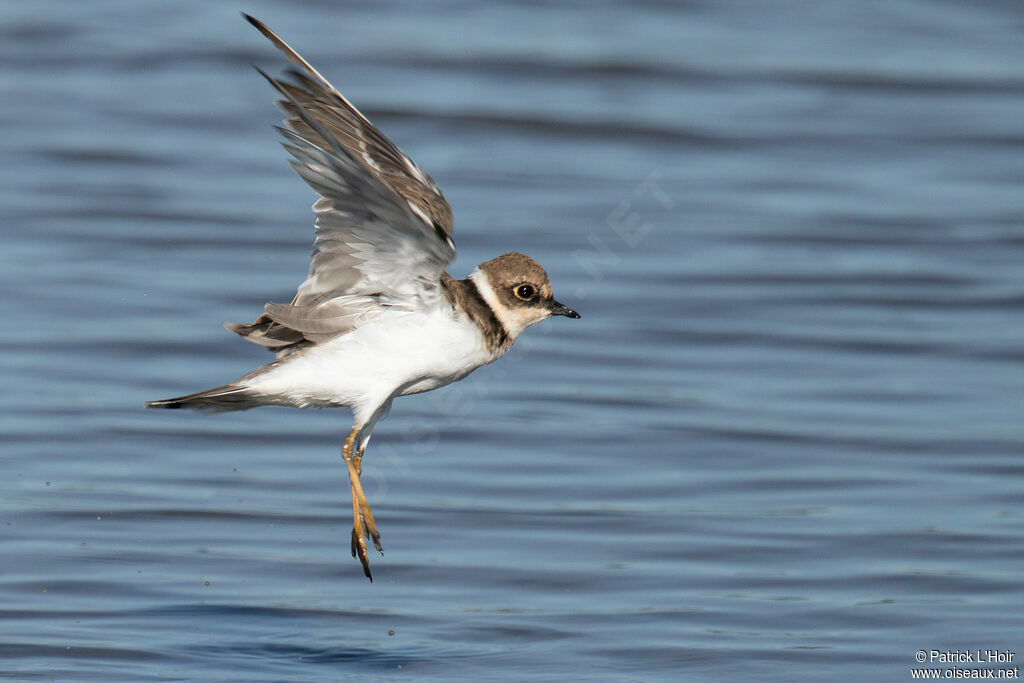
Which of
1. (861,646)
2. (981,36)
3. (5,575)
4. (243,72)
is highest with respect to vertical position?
(981,36)

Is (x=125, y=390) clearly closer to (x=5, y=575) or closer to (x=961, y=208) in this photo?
(x=5, y=575)

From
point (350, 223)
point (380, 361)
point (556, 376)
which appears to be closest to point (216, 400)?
point (380, 361)

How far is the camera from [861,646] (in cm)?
855

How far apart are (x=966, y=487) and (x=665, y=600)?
2.84m

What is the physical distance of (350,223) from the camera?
276 inches

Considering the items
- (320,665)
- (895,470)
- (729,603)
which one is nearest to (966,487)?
(895,470)

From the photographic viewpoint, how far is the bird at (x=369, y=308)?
7.06 metres

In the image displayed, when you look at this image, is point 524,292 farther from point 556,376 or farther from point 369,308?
point 556,376

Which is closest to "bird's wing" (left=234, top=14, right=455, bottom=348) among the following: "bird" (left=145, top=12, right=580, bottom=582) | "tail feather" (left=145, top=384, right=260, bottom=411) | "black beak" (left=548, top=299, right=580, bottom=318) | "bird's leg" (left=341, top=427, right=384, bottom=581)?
"bird" (left=145, top=12, right=580, bottom=582)

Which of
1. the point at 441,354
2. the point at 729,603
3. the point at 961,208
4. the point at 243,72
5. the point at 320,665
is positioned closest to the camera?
the point at 441,354

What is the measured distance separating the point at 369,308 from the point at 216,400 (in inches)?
31.3

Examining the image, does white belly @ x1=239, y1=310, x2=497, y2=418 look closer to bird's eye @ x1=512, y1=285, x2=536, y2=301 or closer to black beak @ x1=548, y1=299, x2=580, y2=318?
bird's eye @ x1=512, y1=285, x2=536, y2=301

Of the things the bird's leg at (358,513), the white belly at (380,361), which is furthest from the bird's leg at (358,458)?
the white belly at (380,361)

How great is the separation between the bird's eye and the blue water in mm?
1926
